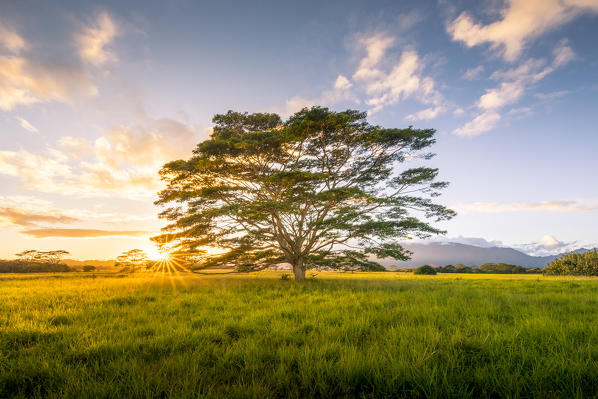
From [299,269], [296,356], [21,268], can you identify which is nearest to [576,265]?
[299,269]

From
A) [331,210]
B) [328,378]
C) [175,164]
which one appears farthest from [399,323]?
[175,164]

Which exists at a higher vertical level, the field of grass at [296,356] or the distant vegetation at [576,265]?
the field of grass at [296,356]

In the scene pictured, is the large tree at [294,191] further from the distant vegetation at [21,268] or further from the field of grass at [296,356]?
the distant vegetation at [21,268]

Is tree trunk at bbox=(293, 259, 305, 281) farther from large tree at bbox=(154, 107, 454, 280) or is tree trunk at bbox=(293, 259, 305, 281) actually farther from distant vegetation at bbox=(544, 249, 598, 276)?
Result: distant vegetation at bbox=(544, 249, 598, 276)

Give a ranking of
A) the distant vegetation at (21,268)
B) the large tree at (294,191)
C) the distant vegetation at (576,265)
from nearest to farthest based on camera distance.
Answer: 1. the large tree at (294,191)
2. the distant vegetation at (21,268)
3. the distant vegetation at (576,265)

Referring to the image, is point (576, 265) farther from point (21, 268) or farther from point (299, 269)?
point (21, 268)

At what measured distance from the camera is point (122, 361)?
318 centimetres

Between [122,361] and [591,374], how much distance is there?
580 centimetres

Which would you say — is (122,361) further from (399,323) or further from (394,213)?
(394,213)

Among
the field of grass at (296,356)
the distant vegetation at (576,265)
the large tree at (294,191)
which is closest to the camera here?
the field of grass at (296,356)

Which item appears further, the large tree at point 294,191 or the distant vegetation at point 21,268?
the distant vegetation at point 21,268

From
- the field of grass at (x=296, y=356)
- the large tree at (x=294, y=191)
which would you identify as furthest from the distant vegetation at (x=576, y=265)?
the field of grass at (x=296, y=356)

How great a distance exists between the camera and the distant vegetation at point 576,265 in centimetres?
4412

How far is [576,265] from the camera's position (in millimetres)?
48375
